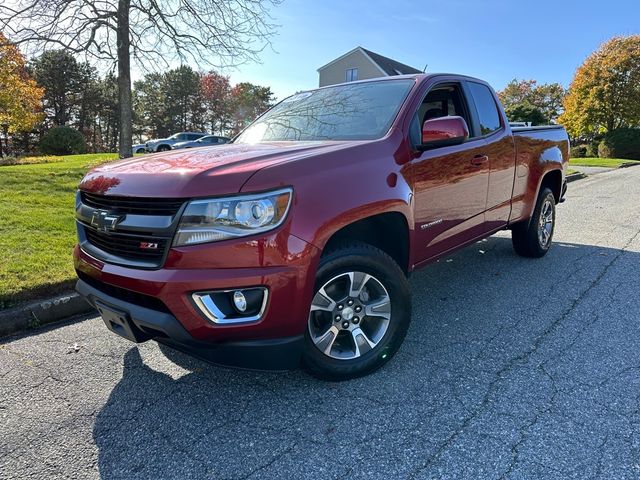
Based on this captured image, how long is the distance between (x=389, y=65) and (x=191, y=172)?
40.0 metres

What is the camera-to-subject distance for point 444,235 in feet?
11.4

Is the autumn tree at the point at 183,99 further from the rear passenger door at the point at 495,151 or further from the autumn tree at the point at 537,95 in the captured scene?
the rear passenger door at the point at 495,151

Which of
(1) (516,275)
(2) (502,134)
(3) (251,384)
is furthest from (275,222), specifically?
(1) (516,275)

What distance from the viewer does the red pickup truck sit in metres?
2.16

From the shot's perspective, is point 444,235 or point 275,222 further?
point 444,235

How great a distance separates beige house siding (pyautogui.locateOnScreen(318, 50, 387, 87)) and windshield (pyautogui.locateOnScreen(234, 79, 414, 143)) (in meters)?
34.4

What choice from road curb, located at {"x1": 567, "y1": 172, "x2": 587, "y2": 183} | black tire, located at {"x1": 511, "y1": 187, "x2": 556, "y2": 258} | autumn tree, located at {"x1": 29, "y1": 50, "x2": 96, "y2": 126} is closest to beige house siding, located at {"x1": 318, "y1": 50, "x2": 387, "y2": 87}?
road curb, located at {"x1": 567, "y1": 172, "x2": 587, "y2": 183}

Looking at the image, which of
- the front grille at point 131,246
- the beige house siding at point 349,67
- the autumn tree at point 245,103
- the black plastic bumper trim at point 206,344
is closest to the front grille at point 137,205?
the front grille at point 131,246

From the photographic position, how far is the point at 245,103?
203 feet

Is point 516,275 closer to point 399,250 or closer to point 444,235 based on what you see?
point 444,235

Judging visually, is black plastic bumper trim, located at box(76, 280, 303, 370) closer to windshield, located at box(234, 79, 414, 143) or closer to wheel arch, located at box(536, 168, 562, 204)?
windshield, located at box(234, 79, 414, 143)

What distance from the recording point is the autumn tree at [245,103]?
61.9 meters

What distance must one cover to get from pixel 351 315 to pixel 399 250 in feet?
2.17

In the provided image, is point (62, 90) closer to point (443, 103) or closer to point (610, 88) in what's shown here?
point (610, 88)
